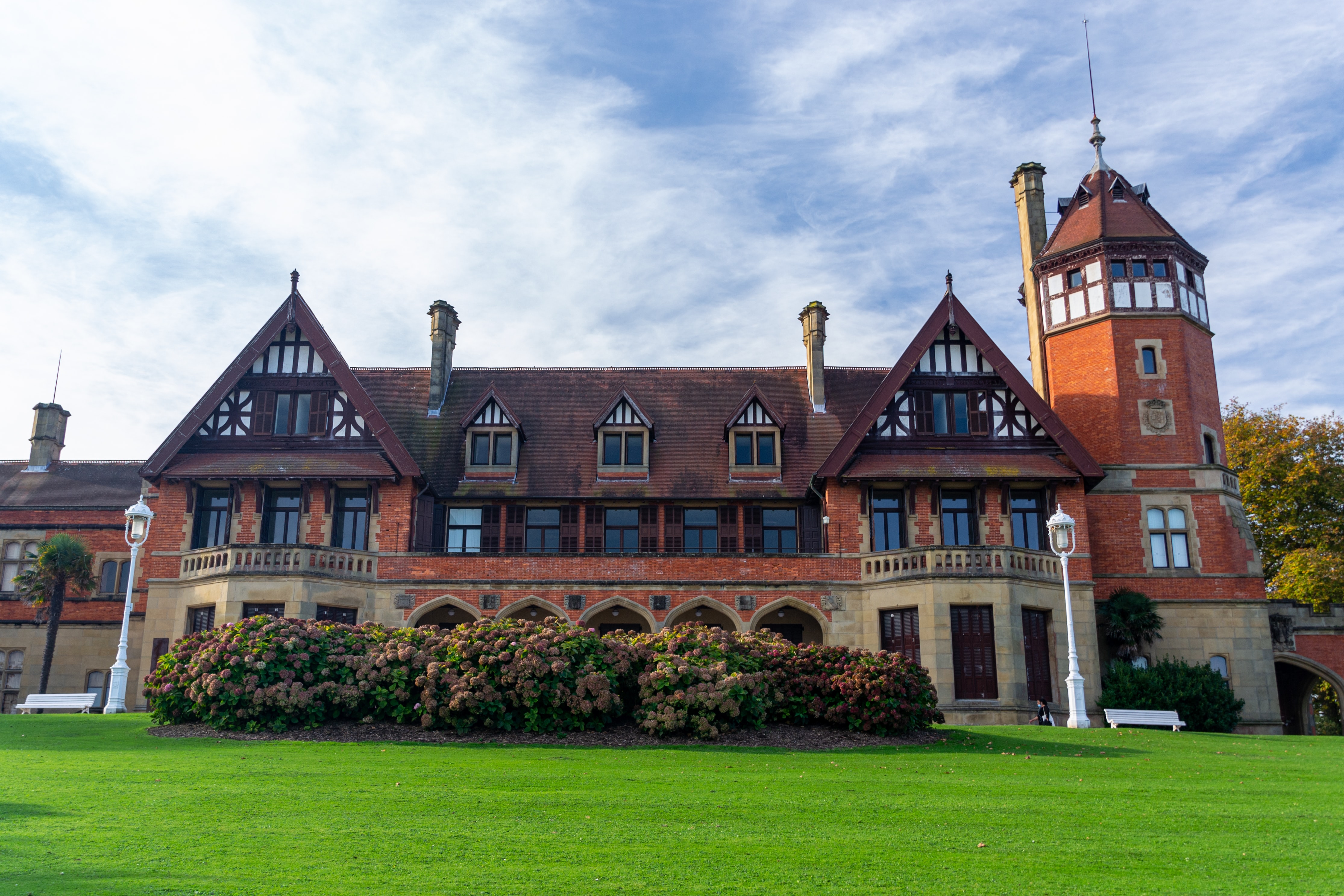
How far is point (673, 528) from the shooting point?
30.2 m

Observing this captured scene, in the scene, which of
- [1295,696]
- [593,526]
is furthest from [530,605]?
[1295,696]

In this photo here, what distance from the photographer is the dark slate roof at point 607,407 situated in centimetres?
3044

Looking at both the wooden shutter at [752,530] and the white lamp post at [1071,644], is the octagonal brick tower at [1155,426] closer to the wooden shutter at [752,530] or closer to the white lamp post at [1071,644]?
the white lamp post at [1071,644]

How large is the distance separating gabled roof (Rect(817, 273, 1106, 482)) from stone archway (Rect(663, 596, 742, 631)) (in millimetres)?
4757

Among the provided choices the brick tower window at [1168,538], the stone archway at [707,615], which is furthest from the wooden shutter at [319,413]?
the brick tower window at [1168,538]

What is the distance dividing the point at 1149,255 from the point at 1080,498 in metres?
8.95

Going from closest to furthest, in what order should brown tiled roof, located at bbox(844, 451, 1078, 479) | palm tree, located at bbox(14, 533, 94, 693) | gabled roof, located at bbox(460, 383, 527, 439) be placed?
brown tiled roof, located at bbox(844, 451, 1078, 479) → gabled roof, located at bbox(460, 383, 527, 439) → palm tree, located at bbox(14, 533, 94, 693)

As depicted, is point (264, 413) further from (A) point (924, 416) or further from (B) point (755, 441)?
(A) point (924, 416)

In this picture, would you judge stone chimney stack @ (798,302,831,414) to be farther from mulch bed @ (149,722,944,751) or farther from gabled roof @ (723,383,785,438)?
mulch bed @ (149,722,944,751)

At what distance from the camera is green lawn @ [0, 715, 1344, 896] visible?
24.9 feet

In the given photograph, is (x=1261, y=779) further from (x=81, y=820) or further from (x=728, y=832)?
(x=81, y=820)

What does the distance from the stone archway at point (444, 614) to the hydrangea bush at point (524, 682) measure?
10.1 metres

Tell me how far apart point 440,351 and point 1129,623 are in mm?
23624

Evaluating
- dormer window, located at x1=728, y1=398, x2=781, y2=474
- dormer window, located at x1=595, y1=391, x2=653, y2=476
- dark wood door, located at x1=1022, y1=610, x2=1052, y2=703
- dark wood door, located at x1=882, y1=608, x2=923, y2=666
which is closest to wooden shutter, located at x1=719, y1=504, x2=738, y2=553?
dormer window, located at x1=728, y1=398, x2=781, y2=474
